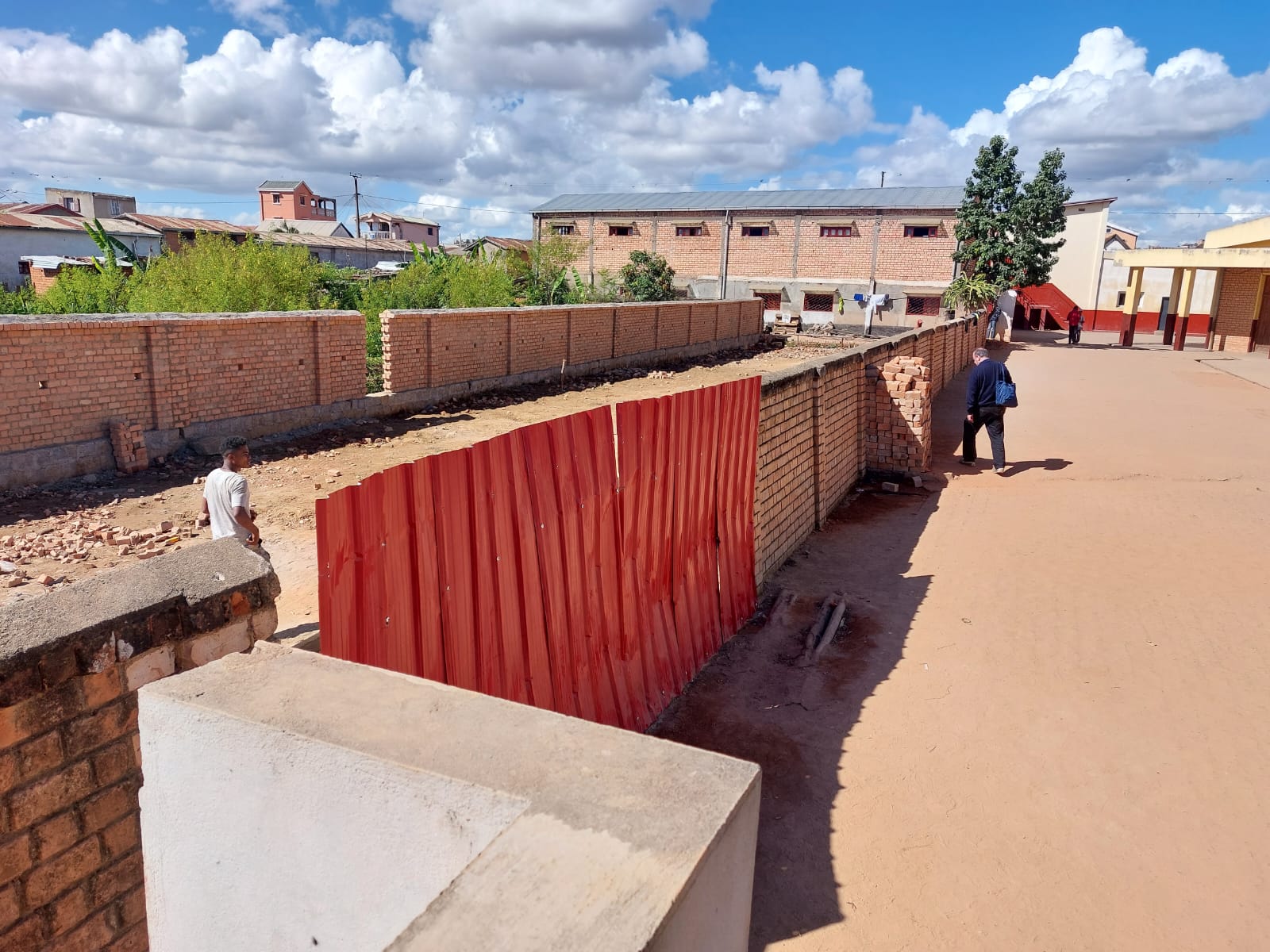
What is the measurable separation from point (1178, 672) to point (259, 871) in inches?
218

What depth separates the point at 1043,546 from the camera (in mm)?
7867

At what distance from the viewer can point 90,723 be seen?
2.53 meters

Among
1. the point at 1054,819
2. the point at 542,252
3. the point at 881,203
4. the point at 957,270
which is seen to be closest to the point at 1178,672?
the point at 1054,819

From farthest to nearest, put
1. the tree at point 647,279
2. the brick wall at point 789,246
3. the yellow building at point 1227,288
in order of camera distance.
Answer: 1. the tree at point 647,279
2. the brick wall at point 789,246
3. the yellow building at point 1227,288

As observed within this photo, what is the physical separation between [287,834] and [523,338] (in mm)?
16037

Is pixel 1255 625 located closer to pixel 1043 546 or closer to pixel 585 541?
pixel 1043 546

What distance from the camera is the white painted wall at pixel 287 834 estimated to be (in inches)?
69.5

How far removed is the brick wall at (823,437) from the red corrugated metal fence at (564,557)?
515mm

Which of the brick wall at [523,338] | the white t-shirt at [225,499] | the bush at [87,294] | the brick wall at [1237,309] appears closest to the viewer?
the white t-shirt at [225,499]

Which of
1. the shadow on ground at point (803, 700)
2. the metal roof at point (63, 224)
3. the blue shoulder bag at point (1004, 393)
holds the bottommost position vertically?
the shadow on ground at point (803, 700)

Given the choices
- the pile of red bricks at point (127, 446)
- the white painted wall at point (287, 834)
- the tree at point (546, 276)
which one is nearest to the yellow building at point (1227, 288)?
the tree at point (546, 276)

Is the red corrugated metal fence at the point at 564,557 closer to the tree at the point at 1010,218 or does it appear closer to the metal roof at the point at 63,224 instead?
the tree at the point at 1010,218

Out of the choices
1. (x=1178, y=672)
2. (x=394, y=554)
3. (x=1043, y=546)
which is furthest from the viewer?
(x=1043, y=546)

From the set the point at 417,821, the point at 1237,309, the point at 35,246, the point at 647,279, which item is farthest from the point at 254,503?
the point at 35,246
